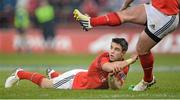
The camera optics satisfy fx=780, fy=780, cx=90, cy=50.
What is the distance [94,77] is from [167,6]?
1.73 m

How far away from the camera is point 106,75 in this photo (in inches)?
520

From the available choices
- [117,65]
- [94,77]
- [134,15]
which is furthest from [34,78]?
[134,15]

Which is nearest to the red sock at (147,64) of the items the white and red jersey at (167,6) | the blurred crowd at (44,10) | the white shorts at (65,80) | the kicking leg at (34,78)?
the white and red jersey at (167,6)

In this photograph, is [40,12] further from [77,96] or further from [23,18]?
[77,96]

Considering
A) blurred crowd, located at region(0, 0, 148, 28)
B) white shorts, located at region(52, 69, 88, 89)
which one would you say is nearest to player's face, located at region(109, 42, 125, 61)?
white shorts, located at region(52, 69, 88, 89)

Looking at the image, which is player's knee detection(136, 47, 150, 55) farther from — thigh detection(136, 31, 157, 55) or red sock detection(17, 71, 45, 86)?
red sock detection(17, 71, 45, 86)

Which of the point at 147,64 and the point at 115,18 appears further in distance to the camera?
the point at 147,64

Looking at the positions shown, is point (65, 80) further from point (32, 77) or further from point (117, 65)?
point (117, 65)

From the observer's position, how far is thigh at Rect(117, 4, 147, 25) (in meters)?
13.0

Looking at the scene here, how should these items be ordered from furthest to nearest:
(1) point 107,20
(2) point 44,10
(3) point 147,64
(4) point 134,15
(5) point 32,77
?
(2) point 44,10, (5) point 32,77, (3) point 147,64, (4) point 134,15, (1) point 107,20

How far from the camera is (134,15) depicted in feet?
42.8

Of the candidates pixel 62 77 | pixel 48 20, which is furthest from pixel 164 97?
pixel 48 20

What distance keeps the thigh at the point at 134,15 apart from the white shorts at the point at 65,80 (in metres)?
1.42

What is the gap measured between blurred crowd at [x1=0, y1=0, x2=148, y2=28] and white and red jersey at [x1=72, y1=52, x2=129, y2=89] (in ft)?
65.5
